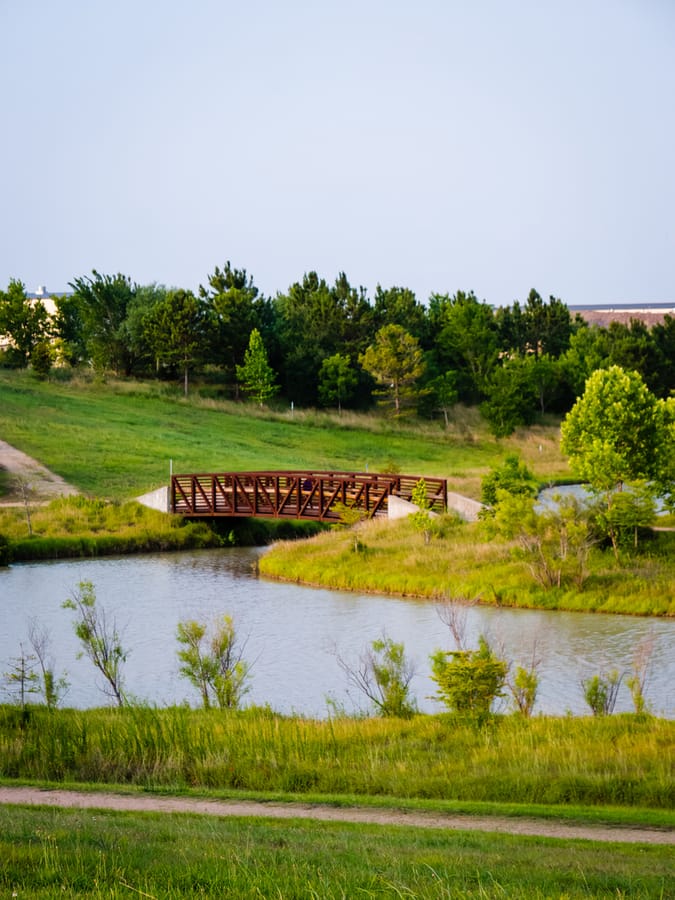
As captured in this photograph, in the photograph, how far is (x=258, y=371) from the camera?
8406cm

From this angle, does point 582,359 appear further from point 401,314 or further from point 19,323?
point 19,323

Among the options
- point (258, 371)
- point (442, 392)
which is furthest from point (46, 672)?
point (442, 392)

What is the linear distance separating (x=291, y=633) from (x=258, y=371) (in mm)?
54472

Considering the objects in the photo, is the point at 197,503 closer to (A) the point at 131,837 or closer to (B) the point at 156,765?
(B) the point at 156,765

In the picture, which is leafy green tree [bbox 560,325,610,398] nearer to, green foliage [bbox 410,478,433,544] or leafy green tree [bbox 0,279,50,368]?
leafy green tree [bbox 0,279,50,368]

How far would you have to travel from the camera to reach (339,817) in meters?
12.9

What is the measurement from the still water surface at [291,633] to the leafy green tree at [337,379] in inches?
1719

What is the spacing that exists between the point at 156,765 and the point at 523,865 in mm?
7006

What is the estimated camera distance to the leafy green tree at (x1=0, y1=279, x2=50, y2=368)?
3546 inches

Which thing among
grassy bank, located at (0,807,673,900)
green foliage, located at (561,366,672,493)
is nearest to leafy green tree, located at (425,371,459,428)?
green foliage, located at (561,366,672,493)

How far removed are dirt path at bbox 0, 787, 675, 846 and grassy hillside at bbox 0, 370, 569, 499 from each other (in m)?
42.2

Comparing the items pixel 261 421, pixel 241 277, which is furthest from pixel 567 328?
pixel 261 421

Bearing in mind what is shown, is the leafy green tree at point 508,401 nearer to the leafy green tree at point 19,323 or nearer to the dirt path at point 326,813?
the leafy green tree at point 19,323

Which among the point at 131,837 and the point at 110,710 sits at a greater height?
the point at 131,837
